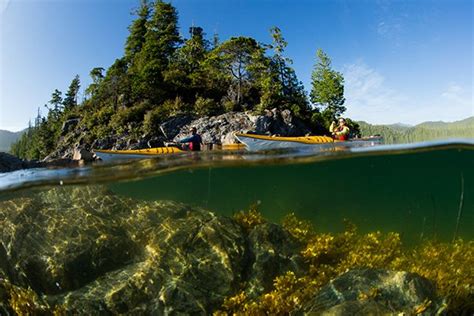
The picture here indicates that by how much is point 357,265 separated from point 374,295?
4.53 feet

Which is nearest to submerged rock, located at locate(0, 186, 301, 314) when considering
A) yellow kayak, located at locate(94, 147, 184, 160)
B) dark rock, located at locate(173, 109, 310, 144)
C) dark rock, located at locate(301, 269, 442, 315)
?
dark rock, located at locate(301, 269, 442, 315)

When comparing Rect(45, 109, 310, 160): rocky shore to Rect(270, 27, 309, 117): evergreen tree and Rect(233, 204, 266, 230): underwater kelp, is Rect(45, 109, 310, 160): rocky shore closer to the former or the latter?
Rect(270, 27, 309, 117): evergreen tree

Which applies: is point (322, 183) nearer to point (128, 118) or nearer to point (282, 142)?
point (282, 142)

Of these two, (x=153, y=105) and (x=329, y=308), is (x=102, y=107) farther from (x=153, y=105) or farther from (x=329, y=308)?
(x=329, y=308)

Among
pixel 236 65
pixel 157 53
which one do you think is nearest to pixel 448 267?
pixel 236 65

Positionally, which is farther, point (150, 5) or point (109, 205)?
point (150, 5)

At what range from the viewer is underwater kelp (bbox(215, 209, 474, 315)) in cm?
695

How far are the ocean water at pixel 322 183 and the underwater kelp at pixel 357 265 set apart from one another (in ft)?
6.73

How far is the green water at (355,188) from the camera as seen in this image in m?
12.6

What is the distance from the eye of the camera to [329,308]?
6.31m

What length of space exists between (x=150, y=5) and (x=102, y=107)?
2702 cm

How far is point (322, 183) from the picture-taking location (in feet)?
50.3

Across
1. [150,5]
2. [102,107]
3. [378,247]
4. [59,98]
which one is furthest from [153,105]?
[378,247]

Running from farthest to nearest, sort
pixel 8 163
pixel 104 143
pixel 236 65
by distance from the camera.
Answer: pixel 236 65, pixel 104 143, pixel 8 163
